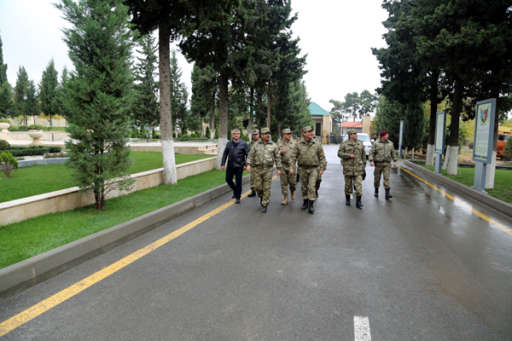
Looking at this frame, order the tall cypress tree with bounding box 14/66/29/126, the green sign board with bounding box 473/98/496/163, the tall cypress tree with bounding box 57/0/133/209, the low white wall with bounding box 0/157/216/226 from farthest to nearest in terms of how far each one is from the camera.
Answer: the tall cypress tree with bounding box 14/66/29/126 → the green sign board with bounding box 473/98/496/163 → the tall cypress tree with bounding box 57/0/133/209 → the low white wall with bounding box 0/157/216/226

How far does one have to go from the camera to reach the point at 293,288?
3.72 meters

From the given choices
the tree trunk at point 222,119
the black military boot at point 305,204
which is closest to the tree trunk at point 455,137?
the tree trunk at point 222,119

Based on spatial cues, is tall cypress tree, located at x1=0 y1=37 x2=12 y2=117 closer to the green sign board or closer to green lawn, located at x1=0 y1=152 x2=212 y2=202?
green lawn, located at x1=0 y1=152 x2=212 y2=202

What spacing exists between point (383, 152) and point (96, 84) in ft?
24.3

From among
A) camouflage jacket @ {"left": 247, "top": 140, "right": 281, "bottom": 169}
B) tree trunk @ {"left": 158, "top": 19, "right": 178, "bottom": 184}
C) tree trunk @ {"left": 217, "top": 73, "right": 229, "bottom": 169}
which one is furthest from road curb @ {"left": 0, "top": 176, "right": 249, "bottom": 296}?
tree trunk @ {"left": 217, "top": 73, "right": 229, "bottom": 169}

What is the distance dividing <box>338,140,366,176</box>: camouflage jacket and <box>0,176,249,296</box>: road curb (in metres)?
4.39

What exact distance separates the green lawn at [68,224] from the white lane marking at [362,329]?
370cm

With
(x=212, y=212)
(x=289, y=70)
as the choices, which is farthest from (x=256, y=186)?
(x=289, y=70)

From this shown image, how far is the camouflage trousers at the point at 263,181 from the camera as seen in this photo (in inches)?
310

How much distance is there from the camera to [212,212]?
767cm

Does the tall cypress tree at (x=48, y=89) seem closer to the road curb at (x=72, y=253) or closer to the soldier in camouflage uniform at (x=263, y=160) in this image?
the soldier in camouflage uniform at (x=263, y=160)

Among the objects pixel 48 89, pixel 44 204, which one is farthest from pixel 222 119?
pixel 48 89

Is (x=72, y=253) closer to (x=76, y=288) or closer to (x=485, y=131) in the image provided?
(x=76, y=288)

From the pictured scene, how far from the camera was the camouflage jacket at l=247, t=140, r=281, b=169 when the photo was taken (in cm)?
825
